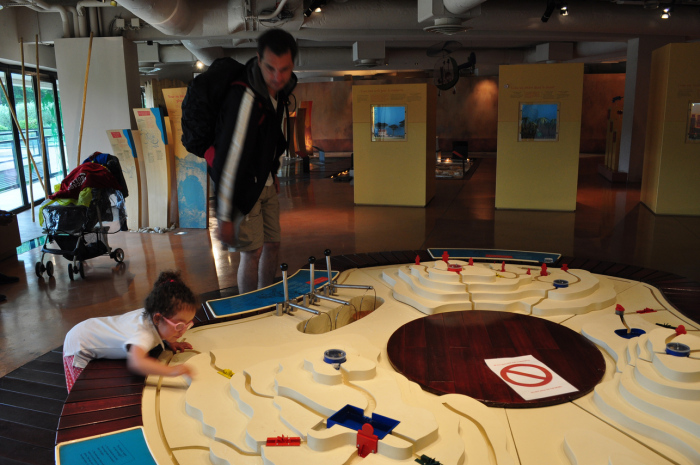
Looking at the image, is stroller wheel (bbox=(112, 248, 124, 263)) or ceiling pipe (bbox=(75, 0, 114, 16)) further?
ceiling pipe (bbox=(75, 0, 114, 16))

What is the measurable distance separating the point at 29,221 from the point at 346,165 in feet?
31.4

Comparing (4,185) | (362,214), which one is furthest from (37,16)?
(362,214)

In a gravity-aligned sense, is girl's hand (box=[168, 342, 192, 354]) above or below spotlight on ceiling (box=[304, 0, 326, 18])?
below

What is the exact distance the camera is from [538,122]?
858 cm

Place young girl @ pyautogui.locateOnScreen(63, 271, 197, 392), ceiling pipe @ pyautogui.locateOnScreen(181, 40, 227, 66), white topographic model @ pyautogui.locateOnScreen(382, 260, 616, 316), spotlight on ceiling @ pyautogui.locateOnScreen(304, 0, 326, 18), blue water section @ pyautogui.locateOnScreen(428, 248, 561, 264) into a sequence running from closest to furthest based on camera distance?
young girl @ pyautogui.locateOnScreen(63, 271, 197, 392) < white topographic model @ pyautogui.locateOnScreen(382, 260, 616, 316) < blue water section @ pyautogui.locateOnScreen(428, 248, 561, 264) < spotlight on ceiling @ pyautogui.locateOnScreen(304, 0, 326, 18) < ceiling pipe @ pyautogui.locateOnScreen(181, 40, 227, 66)

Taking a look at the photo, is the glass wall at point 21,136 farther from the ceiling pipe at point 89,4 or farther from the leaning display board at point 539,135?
the leaning display board at point 539,135

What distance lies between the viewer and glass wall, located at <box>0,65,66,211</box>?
918 centimetres

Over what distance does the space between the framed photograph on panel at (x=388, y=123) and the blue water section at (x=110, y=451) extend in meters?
7.95

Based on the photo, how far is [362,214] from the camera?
342 inches

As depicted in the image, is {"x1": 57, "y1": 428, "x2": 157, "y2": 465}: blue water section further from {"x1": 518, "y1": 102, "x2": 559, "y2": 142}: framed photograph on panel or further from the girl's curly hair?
{"x1": 518, "y1": 102, "x2": 559, "y2": 142}: framed photograph on panel

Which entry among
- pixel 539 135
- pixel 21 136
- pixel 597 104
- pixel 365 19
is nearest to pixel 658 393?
pixel 539 135

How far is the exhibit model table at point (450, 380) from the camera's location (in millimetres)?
1774

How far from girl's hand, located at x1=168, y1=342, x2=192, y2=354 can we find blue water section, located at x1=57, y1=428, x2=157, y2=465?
2.34ft

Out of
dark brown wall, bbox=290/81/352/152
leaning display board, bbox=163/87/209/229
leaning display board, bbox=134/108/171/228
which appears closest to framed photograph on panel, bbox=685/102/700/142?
leaning display board, bbox=163/87/209/229
